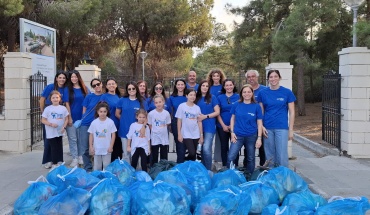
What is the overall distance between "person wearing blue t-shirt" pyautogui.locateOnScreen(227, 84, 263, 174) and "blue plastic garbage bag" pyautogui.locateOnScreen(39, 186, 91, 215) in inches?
105

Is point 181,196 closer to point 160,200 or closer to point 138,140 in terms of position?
point 160,200

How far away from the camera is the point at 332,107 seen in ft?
32.9

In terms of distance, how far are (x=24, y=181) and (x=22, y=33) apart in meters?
5.27

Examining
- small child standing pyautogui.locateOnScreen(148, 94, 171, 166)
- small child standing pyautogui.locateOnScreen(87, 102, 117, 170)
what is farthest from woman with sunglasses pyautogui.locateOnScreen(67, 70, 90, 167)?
small child standing pyautogui.locateOnScreen(148, 94, 171, 166)

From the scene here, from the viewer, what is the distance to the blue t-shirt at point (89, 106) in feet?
23.1

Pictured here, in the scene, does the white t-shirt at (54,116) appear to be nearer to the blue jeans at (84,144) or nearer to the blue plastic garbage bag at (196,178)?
the blue jeans at (84,144)

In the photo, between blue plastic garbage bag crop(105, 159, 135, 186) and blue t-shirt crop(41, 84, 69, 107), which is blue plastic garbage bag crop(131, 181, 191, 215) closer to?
blue plastic garbage bag crop(105, 159, 135, 186)

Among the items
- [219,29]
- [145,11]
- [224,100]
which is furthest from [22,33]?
[219,29]

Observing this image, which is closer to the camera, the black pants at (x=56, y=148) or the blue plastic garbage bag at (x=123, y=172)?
the blue plastic garbage bag at (x=123, y=172)

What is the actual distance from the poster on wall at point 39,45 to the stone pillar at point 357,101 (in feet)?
23.7

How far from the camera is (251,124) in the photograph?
254 inches

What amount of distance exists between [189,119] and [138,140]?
0.84 m

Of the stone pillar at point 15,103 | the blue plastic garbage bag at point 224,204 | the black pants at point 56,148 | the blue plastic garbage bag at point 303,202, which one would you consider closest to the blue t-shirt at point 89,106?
the black pants at point 56,148

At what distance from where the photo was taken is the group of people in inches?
256
